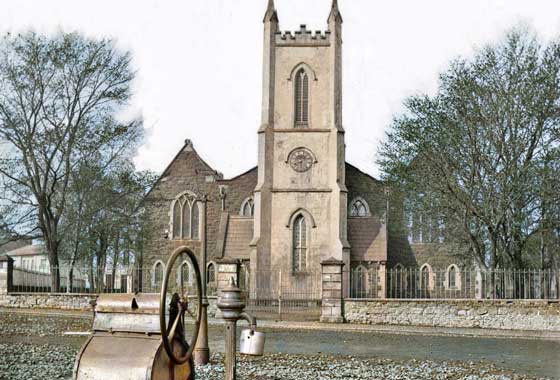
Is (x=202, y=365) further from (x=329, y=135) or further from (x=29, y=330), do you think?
(x=329, y=135)

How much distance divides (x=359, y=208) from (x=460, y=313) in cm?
2093

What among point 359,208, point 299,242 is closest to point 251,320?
point 299,242

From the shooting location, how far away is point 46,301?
3170 cm

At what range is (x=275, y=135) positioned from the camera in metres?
39.9

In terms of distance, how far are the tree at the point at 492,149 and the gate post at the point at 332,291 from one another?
6.00m

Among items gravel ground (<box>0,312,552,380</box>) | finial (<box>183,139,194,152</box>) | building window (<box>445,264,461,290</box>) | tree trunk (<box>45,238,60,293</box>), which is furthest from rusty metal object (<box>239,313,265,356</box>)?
finial (<box>183,139,194,152</box>)

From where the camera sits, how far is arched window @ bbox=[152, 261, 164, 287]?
44188 mm

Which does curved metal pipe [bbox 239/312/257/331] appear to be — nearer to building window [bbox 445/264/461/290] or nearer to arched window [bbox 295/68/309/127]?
arched window [bbox 295/68/309/127]

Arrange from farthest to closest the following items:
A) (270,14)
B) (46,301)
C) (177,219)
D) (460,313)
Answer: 1. (177,219)
2. (270,14)
3. (46,301)
4. (460,313)

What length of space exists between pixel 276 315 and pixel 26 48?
1568cm

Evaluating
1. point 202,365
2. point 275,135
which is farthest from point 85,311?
point 202,365

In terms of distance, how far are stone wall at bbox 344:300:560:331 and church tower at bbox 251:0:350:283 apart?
12.4 m

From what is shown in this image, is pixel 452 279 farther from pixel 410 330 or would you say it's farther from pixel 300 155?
pixel 410 330

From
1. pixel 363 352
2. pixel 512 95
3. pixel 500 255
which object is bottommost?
pixel 363 352
